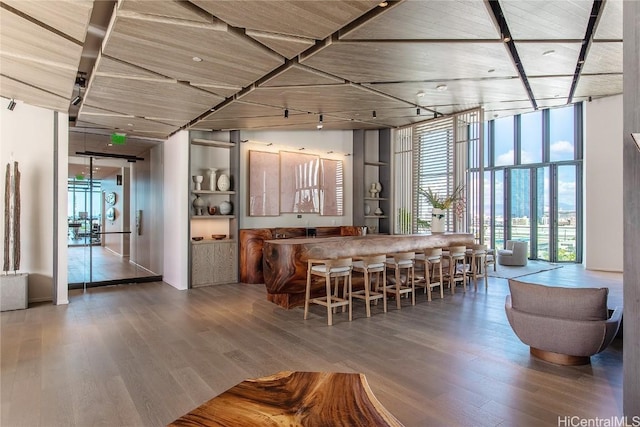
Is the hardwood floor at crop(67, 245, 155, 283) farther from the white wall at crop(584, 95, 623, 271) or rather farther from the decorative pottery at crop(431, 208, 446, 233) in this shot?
the white wall at crop(584, 95, 623, 271)

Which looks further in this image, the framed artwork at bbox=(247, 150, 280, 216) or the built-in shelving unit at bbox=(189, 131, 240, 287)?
the framed artwork at bbox=(247, 150, 280, 216)

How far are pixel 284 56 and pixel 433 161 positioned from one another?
5450mm

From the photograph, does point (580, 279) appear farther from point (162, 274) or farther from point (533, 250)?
point (162, 274)

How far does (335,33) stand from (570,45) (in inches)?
125

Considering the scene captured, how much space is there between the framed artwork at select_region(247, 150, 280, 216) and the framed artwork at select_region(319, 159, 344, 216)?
121 centimetres

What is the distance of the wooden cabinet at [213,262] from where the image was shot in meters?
7.40

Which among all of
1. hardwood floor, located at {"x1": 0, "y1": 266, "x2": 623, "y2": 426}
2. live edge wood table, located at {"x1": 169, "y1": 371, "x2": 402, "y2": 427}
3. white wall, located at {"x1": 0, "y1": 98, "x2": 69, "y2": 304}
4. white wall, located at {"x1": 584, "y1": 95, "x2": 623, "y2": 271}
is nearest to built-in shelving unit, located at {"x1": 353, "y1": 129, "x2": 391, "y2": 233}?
hardwood floor, located at {"x1": 0, "y1": 266, "x2": 623, "y2": 426}

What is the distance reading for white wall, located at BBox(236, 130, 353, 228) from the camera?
8227mm

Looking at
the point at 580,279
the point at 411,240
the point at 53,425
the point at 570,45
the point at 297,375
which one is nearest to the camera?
the point at 297,375

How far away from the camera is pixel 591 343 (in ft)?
10.6

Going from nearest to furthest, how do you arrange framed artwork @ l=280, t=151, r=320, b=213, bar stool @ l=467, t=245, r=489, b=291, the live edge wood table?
the live edge wood table → bar stool @ l=467, t=245, r=489, b=291 → framed artwork @ l=280, t=151, r=320, b=213

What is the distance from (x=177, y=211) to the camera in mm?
7410

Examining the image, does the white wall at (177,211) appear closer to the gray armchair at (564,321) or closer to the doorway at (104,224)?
the doorway at (104,224)

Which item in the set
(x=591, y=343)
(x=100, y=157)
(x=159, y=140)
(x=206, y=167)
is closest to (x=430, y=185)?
(x=206, y=167)
